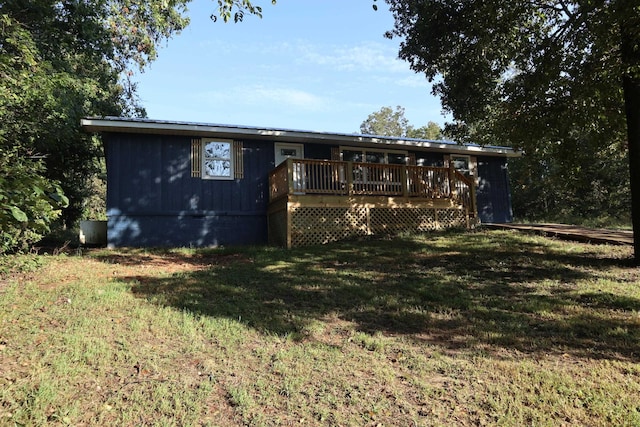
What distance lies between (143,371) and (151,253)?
773 cm

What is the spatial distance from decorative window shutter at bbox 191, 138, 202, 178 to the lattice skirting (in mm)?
2640

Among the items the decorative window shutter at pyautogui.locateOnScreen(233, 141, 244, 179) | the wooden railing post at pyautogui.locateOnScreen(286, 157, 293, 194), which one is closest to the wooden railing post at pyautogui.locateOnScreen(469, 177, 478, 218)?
the wooden railing post at pyautogui.locateOnScreen(286, 157, 293, 194)

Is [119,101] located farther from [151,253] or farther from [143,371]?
[143,371]

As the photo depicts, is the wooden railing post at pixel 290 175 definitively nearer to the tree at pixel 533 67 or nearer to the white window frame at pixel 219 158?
the white window frame at pixel 219 158

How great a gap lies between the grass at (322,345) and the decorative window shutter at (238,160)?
565 centimetres

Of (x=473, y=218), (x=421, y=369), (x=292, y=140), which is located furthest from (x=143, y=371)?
(x=473, y=218)

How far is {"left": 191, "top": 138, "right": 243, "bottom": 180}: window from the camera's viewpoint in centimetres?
1284

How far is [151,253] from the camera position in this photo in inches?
432

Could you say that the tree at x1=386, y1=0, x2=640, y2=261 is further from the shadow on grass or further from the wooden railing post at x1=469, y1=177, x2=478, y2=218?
the wooden railing post at x1=469, y1=177, x2=478, y2=218

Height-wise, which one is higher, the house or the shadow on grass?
the house

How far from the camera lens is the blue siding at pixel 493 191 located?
16.9 metres

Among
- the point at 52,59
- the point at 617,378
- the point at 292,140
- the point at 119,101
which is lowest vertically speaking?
the point at 617,378

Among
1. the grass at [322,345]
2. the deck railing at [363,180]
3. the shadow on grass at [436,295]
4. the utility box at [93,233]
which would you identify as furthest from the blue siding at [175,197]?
the grass at [322,345]

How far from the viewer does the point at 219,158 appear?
13.2 meters
